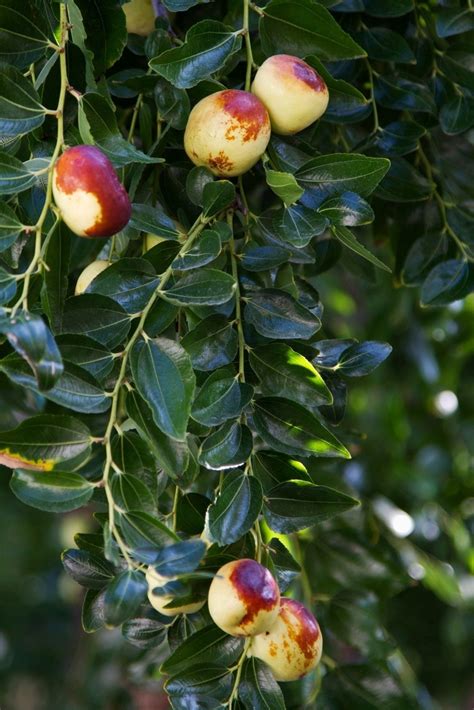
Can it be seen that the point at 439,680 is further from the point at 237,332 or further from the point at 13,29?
the point at 13,29

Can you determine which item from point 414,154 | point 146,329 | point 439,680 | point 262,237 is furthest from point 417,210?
point 439,680

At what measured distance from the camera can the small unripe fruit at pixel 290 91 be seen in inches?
23.0

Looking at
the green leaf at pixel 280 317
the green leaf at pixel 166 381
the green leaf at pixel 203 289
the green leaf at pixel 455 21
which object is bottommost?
the green leaf at pixel 280 317

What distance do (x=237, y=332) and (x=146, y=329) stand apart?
7cm

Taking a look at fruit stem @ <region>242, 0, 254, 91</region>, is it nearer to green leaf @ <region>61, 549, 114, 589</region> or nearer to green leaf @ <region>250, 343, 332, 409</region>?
green leaf @ <region>250, 343, 332, 409</region>

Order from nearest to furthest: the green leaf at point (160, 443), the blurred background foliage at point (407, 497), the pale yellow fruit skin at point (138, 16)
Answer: the green leaf at point (160, 443)
the pale yellow fruit skin at point (138, 16)
the blurred background foliage at point (407, 497)

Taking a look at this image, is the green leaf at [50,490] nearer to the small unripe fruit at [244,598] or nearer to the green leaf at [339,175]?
the small unripe fruit at [244,598]

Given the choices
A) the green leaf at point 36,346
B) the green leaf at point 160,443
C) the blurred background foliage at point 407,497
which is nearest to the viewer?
the green leaf at point 36,346

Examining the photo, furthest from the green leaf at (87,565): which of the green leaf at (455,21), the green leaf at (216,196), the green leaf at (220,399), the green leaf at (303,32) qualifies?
the green leaf at (455,21)

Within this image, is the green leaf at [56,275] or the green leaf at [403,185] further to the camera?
the green leaf at [403,185]

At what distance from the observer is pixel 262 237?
640 mm

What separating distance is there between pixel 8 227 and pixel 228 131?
0.45ft

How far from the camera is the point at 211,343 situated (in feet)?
1.93

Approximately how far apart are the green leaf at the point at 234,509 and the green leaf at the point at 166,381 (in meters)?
0.06
